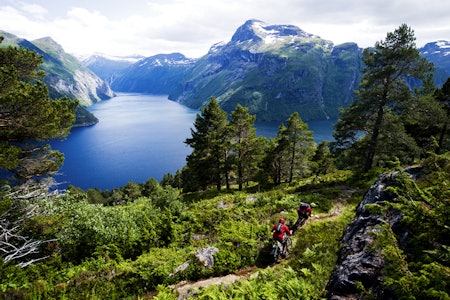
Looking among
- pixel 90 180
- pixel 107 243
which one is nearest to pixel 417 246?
pixel 107 243

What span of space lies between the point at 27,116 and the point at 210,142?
22.6 metres

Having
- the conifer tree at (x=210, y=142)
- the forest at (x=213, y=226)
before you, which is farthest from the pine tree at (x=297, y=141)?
the conifer tree at (x=210, y=142)

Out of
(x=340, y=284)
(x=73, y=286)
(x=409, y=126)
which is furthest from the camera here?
(x=409, y=126)

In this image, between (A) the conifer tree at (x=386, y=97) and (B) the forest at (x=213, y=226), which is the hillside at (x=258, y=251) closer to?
(B) the forest at (x=213, y=226)

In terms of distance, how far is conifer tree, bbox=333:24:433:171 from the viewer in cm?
2233

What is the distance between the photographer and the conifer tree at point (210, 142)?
36.5m

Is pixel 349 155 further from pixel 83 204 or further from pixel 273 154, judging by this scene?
pixel 83 204

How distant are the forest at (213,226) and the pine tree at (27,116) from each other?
0.07 metres

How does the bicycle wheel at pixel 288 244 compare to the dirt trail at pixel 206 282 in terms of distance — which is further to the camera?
the bicycle wheel at pixel 288 244

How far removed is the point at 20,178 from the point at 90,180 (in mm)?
107706

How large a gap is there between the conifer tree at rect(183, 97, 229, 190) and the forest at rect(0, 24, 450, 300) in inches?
524

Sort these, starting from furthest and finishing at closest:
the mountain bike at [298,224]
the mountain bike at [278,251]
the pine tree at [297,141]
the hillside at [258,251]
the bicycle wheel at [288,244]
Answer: the pine tree at [297,141] → the mountain bike at [298,224] → the bicycle wheel at [288,244] → the mountain bike at [278,251] → the hillside at [258,251]

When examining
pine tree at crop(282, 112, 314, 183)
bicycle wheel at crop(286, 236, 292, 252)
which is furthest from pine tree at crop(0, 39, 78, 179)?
pine tree at crop(282, 112, 314, 183)

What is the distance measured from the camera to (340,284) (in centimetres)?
703
